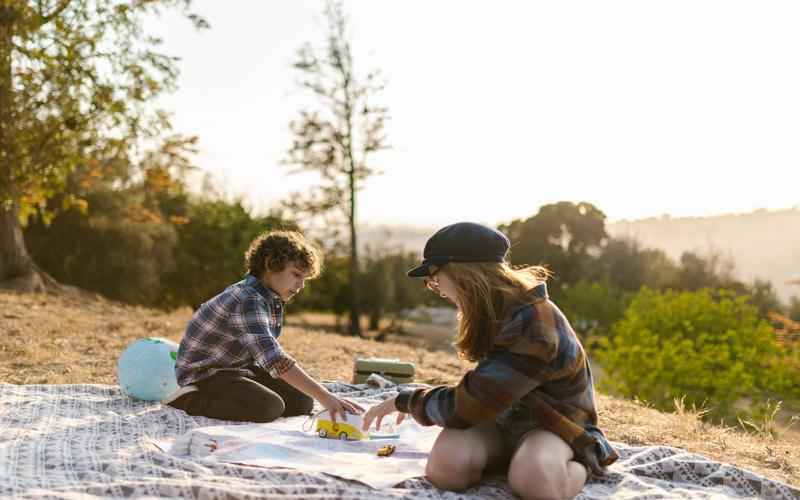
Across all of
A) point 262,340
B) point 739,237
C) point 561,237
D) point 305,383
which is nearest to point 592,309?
point 561,237

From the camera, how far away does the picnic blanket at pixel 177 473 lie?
2955mm

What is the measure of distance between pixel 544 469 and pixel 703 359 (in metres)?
7.39

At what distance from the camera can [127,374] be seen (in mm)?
5016

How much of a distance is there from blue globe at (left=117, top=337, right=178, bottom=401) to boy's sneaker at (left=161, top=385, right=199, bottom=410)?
32 centimetres

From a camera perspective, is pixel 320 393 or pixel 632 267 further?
pixel 632 267

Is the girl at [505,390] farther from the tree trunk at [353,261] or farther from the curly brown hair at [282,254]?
the tree trunk at [353,261]

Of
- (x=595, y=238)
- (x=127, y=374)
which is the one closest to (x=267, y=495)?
(x=127, y=374)

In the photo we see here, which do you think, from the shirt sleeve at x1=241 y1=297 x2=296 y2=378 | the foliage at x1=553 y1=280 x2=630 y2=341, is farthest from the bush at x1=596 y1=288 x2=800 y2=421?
the foliage at x1=553 y1=280 x2=630 y2=341

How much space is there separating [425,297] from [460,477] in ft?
59.5

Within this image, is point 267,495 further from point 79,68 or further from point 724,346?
point 79,68

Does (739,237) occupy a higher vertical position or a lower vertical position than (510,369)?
higher

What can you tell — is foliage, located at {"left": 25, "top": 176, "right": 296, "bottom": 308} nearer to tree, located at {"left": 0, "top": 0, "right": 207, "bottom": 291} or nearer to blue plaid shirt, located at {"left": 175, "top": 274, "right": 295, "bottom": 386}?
tree, located at {"left": 0, "top": 0, "right": 207, "bottom": 291}

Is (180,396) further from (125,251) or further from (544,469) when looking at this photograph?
(125,251)

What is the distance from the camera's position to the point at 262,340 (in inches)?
166
